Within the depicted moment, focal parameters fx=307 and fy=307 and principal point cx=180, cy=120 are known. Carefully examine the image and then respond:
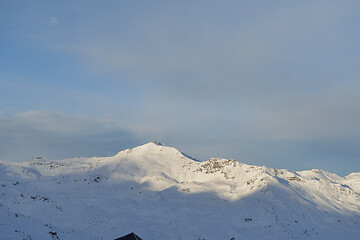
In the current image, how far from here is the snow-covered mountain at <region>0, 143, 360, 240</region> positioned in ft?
196

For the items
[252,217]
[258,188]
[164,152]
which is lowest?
[252,217]

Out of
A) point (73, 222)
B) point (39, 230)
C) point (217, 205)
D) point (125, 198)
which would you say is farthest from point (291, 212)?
point (39, 230)

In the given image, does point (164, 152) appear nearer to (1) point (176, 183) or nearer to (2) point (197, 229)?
(1) point (176, 183)

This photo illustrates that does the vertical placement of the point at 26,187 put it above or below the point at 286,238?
above

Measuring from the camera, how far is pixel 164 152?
348 ft

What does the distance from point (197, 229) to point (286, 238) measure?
16.9 m

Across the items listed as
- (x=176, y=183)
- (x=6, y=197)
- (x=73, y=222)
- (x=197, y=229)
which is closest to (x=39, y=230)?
(x=73, y=222)

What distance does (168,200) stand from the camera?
75.4m

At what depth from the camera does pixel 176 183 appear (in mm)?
86438

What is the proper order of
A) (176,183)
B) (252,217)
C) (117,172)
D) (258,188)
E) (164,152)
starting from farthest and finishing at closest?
1. (164,152)
2. (117,172)
3. (176,183)
4. (258,188)
5. (252,217)

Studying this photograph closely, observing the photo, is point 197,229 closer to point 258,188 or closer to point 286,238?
point 286,238

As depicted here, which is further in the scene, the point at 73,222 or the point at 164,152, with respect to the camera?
the point at 164,152

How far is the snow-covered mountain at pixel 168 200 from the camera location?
196 feet

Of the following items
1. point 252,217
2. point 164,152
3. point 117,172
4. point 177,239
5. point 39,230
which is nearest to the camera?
point 39,230
